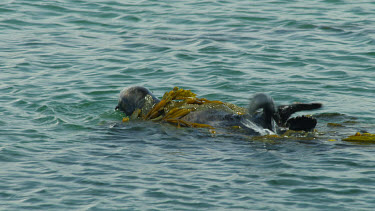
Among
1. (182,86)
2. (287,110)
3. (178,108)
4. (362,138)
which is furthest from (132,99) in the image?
(362,138)

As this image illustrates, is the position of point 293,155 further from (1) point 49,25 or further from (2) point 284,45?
(1) point 49,25

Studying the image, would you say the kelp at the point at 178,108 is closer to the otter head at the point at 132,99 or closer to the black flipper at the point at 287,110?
the otter head at the point at 132,99

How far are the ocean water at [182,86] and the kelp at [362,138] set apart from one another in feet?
0.39

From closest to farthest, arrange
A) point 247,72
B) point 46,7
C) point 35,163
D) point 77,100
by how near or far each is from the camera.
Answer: point 35,163 < point 77,100 < point 247,72 < point 46,7

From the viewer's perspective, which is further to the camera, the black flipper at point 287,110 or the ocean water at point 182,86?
the black flipper at point 287,110

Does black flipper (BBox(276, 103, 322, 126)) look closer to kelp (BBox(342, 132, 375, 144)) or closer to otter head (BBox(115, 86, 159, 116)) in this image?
kelp (BBox(342, 132, 375, 144))

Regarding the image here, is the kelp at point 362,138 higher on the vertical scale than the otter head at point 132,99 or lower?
lower

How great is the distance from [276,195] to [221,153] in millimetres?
1300

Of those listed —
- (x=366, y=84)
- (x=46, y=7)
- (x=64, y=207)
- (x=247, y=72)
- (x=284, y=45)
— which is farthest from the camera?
(x=46, y=7)

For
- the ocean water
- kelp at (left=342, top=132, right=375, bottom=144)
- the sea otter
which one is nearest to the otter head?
the sea otter

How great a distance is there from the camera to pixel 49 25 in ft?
46.3

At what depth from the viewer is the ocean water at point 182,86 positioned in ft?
17.9

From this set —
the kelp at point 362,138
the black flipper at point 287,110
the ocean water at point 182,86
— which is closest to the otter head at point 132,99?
the ocean water at point 182,86

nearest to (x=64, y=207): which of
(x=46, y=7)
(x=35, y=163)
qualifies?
(x=35, y=163)
